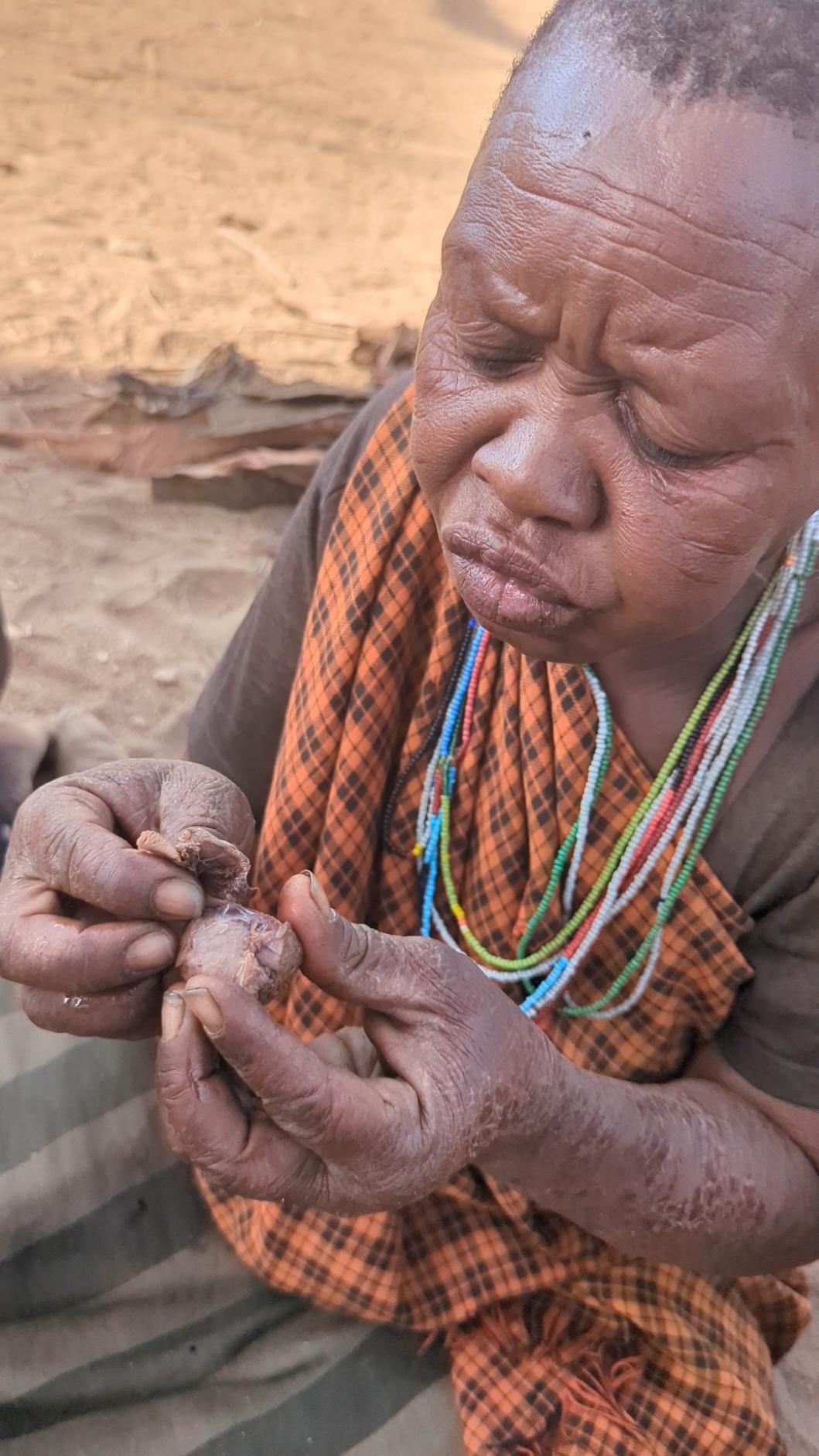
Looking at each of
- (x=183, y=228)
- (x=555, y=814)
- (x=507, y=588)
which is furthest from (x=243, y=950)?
(x=183, y=228)

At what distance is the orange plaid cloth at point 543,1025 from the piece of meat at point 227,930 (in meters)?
0.41

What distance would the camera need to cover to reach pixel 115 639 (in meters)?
3.48

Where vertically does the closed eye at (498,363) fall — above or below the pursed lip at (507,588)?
above

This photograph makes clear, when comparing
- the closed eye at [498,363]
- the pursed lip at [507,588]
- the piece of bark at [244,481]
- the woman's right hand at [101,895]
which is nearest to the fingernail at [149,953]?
the woman's right hand at [101,895]

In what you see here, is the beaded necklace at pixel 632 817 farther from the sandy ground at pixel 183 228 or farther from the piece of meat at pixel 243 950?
the sandy ground at pixel 183 228

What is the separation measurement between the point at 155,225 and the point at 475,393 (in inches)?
192

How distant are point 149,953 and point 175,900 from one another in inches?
2.2

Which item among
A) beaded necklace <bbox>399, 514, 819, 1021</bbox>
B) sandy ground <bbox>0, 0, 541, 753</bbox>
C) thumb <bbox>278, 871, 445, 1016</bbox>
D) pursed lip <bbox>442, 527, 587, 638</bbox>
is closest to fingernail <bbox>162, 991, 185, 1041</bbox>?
thumb <bbox>278, 871, 445, 1016</bbox>

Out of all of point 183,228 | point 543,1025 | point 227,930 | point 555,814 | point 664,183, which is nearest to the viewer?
point 664,183

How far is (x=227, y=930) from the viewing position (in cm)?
121

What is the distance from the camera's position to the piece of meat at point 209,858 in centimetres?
123

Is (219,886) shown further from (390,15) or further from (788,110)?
(390,15)

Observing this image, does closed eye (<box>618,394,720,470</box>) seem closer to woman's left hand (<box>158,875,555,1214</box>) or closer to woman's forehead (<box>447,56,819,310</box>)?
woman's forehead (<box>447,56,819,310</box>)

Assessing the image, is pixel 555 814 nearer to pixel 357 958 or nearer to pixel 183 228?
pixel 357 958
